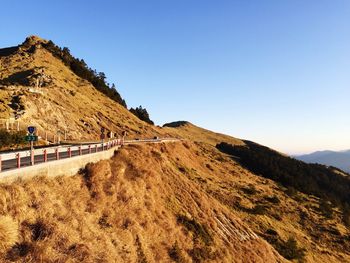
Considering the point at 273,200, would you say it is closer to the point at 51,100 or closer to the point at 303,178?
the point at 51,100

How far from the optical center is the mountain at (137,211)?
12.9 metres

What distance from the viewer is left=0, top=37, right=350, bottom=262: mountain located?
1285cm

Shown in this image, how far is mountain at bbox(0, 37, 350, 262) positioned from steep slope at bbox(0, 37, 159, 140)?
0.22 m

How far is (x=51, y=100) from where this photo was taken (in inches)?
2119

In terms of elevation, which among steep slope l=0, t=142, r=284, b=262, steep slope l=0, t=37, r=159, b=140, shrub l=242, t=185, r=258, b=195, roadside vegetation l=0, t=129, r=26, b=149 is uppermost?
steep slope l=0, t=37, r=159, b=140

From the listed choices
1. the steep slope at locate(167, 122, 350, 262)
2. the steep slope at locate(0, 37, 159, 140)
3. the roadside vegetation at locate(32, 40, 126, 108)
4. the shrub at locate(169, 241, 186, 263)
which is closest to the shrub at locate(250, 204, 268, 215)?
the steep slope at locate(167, 122, 350, 262)

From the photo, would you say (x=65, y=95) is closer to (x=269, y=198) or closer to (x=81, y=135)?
(x=81, y=135)

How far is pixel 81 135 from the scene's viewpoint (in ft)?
172

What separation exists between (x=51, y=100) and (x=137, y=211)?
3822 centimetres

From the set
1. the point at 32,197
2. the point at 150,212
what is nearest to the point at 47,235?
the point at 32,197

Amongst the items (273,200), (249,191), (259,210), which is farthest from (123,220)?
(273,200)

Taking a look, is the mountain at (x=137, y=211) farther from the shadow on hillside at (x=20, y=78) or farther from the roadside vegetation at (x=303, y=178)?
the roadside vegetation at (x=303, y=178)

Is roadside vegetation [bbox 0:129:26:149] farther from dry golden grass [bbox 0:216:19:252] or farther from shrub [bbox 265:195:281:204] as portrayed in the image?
shrub [bbox 265:195:281:204]

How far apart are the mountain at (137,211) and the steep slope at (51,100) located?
8.6 inches
